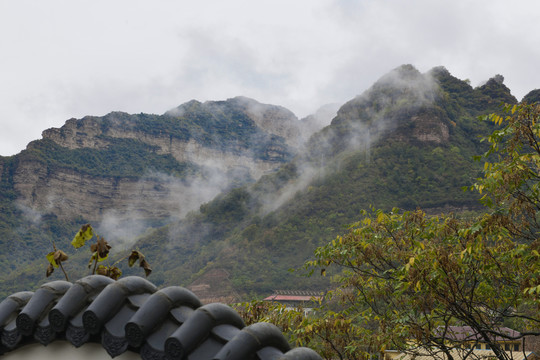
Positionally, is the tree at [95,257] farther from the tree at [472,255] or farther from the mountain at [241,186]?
the mountain at [241,186]

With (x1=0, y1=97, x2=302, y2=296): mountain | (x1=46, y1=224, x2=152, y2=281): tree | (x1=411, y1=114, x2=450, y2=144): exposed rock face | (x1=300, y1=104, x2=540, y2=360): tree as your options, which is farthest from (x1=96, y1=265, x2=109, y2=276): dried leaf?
(x1=0, y1=97, x2=302, y2=296): mountain

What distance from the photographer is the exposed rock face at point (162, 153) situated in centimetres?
7669

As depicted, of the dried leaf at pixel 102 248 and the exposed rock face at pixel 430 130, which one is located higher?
the exposed rock face at pixel 430 130

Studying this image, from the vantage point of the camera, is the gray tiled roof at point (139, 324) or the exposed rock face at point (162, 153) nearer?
the gray tiled roof at point (139, 324)

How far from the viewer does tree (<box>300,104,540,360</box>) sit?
3.85 meters

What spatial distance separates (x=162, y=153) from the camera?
9431cm

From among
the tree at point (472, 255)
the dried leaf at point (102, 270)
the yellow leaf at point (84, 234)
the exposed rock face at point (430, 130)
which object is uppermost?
the exposed rock face at point (430, 130)

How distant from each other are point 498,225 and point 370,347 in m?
2.13

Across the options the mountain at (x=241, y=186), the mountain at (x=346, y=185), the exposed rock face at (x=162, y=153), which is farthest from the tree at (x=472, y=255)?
the exposed rock face at (x=162, y=153)

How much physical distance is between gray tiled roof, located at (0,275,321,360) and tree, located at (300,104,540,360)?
2206mm

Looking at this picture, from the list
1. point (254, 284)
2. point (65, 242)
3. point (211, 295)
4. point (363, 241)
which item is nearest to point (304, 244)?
point (254, 284)

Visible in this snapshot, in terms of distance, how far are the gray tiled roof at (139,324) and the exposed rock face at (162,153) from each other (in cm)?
7968

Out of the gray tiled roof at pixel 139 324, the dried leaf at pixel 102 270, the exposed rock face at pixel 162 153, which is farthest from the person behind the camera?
the exposed rock face at pixel 162 153

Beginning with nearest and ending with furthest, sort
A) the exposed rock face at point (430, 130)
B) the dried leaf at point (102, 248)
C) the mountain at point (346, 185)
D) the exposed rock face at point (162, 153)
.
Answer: the dried leaf at point (102, 248)
the mountain at point (346, 185)
the exposed rock face at point (430, 130)
the exposed rock face at point (162, 153)
